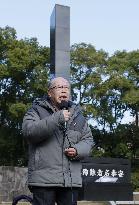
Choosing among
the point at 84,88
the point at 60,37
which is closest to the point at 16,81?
the point at 84,88

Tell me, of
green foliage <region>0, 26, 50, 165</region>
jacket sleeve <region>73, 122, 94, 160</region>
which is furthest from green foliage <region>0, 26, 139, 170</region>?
jacket sleeve <region>73, 122, 94, 160</region>

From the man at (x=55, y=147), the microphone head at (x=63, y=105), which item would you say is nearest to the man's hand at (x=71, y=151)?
the man at (x=55, y=147)

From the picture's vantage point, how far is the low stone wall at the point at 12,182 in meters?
13.3

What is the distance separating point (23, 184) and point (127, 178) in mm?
3023

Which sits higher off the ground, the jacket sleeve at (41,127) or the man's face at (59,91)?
the man's face at (59,91)

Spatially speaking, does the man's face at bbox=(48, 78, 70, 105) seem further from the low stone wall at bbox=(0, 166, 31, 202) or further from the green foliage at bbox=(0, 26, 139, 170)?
the green foliage at bbox=(0, 26, 139, 170)

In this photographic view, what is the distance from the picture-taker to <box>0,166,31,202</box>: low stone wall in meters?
13.3

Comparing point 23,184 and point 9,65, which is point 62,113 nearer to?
point 23,184

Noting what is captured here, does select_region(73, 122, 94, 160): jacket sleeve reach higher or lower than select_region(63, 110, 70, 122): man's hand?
lower

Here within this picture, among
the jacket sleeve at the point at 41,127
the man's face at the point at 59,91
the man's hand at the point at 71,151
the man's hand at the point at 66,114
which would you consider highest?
the man's face at the point at 59,91

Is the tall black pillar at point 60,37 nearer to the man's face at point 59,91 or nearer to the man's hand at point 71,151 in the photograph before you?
the man's face at point 59,91

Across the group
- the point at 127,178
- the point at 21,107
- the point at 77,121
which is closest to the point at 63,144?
the point at 77,121

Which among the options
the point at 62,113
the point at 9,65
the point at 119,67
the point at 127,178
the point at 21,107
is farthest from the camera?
the point at 119,67

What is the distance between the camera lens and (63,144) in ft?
9.00
